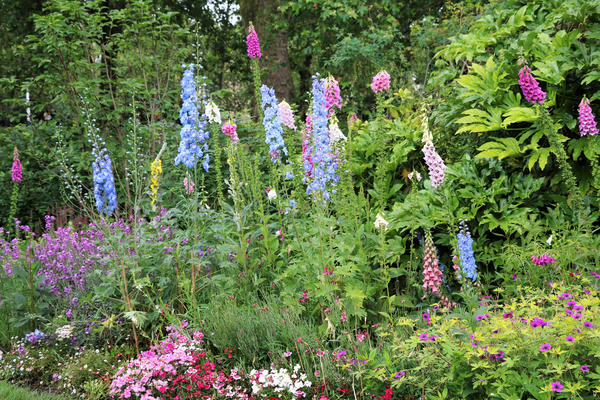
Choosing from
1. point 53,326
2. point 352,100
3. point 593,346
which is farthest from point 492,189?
point 352,100

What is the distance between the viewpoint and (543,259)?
11.3ft

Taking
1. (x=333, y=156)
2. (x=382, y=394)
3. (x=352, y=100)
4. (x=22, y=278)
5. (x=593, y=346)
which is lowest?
(x=382, y=394)

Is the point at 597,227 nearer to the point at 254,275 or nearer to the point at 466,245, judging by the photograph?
the point at 466,245

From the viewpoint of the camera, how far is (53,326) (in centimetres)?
415

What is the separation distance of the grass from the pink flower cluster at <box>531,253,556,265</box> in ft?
11.1

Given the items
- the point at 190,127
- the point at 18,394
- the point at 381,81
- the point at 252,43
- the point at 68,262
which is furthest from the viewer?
the point at 68,262

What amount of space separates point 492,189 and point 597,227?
848 millimetres

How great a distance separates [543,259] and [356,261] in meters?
1.28

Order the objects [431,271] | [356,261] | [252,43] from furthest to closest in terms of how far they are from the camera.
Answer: [252,43]
[356,261]
[431,271]

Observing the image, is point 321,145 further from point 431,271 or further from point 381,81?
point 431,271

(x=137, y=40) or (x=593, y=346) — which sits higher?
(x=137, y=40)

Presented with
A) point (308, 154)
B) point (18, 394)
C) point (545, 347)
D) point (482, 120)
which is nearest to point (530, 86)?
point (482, 120)

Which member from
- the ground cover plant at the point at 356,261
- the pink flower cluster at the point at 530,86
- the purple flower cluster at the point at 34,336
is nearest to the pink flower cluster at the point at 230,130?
the ground cover plant at the point at 356,261

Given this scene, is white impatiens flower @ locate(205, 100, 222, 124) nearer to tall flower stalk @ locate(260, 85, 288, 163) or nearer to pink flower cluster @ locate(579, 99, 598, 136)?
tall flower stalk @ locate(260, 85, 288, 163)
